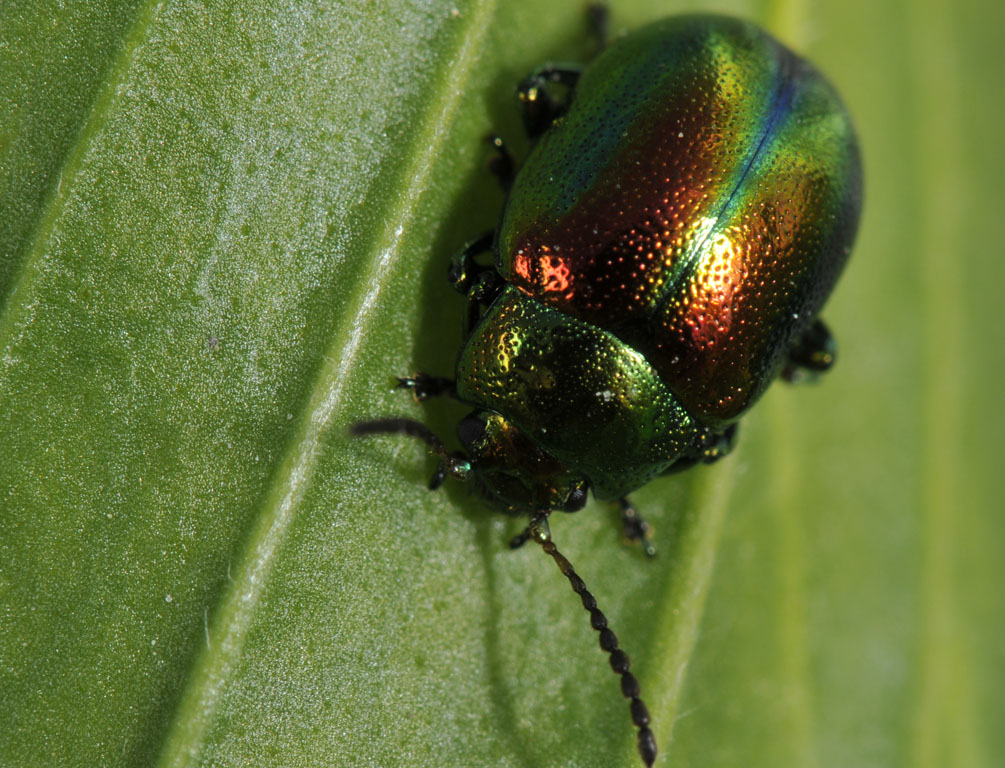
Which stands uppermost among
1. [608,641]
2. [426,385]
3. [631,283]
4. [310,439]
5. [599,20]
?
[599,20]

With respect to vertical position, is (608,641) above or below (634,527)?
below

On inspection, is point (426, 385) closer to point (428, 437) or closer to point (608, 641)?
point (428, 437)

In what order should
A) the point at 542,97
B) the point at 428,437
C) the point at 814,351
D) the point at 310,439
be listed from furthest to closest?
1. the point at 814,351
2. the point at 542,97
3. the point at 428,437
4. the point at 310,439

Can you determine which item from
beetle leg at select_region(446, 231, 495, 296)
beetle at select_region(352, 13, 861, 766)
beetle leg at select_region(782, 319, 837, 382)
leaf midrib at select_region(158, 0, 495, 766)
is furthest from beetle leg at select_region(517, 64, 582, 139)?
beetle leg at select_region(782, 319, 837, 382)

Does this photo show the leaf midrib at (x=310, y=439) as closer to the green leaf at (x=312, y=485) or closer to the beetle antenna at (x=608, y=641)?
the green leaf at (x=312, y=485)

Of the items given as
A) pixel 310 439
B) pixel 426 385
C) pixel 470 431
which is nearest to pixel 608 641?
pixel 470 431

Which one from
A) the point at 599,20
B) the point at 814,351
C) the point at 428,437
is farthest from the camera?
the point at 814,351

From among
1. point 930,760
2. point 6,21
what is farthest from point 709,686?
point 6,21

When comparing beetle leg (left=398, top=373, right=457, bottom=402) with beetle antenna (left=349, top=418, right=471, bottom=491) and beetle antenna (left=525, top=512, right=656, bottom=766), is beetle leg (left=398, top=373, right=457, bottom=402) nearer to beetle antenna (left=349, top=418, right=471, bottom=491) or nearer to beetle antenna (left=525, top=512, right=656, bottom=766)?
Result: beetle antenna (left=349, top=418, right=471, bottom=491)
